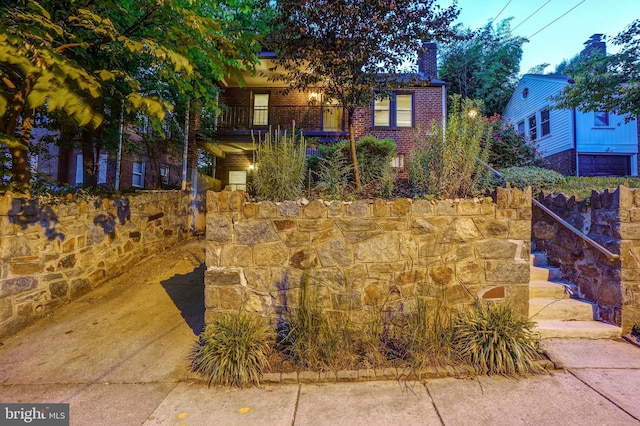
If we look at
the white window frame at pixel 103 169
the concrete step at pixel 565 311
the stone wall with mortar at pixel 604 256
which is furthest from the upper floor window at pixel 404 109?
the white window frame at pixel 103 169

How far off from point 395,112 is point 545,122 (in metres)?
9.99

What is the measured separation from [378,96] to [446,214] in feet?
9.05

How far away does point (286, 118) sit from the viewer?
1134 cm

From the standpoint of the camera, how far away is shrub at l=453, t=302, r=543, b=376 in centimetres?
280

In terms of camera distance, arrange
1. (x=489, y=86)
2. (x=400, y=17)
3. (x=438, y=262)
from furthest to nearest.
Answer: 1. (x=489, y=86)
2. (x=400, y=17)
3. (x=438, y=262)

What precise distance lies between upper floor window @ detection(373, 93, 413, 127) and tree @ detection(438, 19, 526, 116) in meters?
13.5

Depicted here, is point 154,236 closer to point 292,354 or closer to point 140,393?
point 140,393

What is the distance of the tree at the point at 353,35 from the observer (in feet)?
12.8

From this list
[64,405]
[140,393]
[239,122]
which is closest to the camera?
[64,405]

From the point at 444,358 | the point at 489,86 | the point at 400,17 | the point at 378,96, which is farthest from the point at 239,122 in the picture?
the point at 489,86

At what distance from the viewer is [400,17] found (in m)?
4.08

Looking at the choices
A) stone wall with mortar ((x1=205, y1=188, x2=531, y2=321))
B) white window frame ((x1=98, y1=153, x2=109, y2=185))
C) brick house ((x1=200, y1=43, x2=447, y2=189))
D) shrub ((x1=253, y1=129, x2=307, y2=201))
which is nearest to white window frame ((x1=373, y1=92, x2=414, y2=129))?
brick house ((x1=200, y1=43, x2=447, y2=189))

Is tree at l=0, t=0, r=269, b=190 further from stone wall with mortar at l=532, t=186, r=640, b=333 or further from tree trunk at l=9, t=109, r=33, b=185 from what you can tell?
stone wall with mortar at l=532, t=186, r=640, b=333

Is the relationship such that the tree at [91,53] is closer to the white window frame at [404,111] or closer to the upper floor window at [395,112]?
the upper floor window at [395,112]
